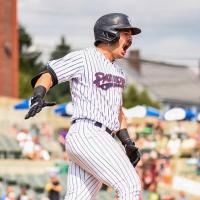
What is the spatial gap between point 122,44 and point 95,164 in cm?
92

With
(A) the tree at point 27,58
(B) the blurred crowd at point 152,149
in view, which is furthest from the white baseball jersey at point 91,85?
(A) the tree at point 27,58

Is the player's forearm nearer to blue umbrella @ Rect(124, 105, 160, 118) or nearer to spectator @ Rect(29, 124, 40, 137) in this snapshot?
blue umbrella @ Rect(124, 105, 160, 118)

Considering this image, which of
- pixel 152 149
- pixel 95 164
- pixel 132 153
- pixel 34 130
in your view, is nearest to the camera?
pixel 95 164

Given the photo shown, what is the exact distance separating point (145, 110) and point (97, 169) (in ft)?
50.3

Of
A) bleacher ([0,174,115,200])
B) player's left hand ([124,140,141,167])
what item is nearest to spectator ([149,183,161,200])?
bleacher ([0,174,115,200])

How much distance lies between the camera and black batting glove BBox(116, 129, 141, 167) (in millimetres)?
5793

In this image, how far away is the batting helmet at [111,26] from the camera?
5426 mm

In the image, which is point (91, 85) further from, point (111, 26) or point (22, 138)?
point (22, 138)

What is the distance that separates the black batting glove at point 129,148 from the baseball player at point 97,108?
0.27 metres

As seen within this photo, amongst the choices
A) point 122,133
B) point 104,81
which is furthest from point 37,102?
point 122,133

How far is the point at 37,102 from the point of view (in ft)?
16.4

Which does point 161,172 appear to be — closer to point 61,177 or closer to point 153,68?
point 61,177

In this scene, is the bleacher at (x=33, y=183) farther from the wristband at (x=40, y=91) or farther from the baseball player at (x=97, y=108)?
the wristband at (x=40, y=91)

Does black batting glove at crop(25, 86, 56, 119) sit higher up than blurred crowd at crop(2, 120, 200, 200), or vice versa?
black batting glove at crop(25, 86, 56, 119)
